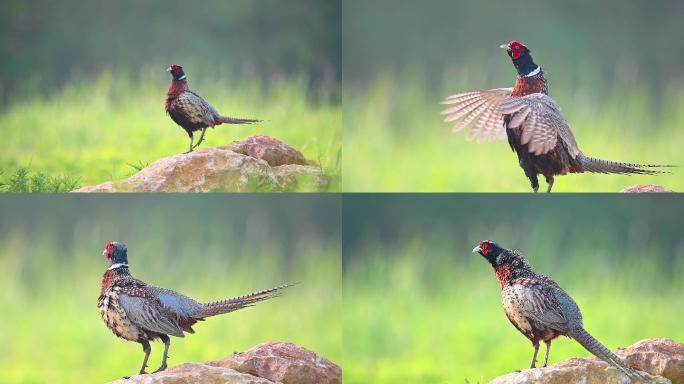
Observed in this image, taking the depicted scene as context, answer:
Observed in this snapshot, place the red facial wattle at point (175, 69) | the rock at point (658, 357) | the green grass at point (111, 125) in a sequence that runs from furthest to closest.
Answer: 1. the red facial wattle at point (175, 69)
2. the green grass at point (111, 125)
3. the rock at point (658, 357)

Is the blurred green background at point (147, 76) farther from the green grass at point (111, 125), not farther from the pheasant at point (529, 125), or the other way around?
the pheasant at point (529, 125)

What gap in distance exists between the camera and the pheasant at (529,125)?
6.64 meters

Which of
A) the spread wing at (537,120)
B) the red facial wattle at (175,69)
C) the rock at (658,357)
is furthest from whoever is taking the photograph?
the red facial wattle at (175,69)

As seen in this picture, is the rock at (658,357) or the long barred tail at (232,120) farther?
the long barred tail at (232,120)

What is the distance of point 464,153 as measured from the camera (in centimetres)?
708

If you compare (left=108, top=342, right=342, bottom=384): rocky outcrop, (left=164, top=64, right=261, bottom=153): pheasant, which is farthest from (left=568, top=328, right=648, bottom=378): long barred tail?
(left=164, top=64, right=261, bottom=153): pheasant

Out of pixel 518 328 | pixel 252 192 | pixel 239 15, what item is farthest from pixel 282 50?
pixel 518 328

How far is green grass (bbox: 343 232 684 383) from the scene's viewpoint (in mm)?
7004

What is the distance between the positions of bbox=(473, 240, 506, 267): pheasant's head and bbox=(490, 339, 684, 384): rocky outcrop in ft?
1.85

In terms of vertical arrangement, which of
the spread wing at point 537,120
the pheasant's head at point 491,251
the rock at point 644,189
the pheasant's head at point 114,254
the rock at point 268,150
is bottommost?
the pheasant's head at point 114,254

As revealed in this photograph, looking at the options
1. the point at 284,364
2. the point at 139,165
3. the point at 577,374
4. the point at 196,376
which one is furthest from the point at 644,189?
the point at 139,165

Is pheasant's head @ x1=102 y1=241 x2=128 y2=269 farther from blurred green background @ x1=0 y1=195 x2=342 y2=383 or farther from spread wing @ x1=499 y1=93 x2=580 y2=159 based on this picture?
spread wing @ x1=499 y1=93 x2=580 y2=159

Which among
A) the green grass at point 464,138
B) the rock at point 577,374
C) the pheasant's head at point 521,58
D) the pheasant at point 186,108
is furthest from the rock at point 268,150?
the rock at point 577,374

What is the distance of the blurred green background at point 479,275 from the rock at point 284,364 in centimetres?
18
